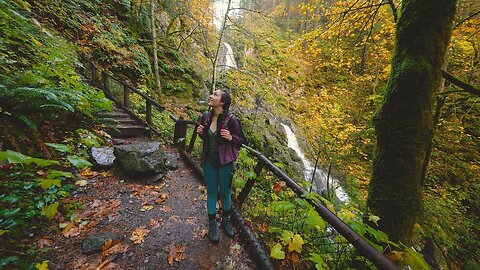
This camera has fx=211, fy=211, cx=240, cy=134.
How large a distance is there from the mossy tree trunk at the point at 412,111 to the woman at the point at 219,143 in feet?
6.41

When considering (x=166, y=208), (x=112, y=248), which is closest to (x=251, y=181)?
(x=166, y=208)

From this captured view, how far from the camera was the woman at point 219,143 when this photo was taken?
2.90 m

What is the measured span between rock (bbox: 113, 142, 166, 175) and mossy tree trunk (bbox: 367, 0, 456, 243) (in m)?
4.23

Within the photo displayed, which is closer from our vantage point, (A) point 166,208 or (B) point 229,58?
(A) point 166,208

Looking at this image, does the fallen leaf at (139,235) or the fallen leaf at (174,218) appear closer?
the fallen leaf at (139,235)

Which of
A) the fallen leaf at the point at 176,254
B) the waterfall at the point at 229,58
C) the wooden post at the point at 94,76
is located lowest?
the fallen leaf at the point at 176,254

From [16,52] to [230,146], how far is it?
5.04 meters

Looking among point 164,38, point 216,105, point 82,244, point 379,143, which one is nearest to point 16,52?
point 82,244

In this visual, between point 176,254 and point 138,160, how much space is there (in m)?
2.38

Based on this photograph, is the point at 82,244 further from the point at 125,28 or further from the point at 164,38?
the point at 164,38

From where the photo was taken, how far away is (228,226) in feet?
10.9

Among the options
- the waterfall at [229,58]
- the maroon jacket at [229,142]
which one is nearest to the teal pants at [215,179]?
the maroon jacket at [229,142]

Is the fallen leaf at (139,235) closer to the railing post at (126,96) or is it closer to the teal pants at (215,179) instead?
the teal pants at (215,179)

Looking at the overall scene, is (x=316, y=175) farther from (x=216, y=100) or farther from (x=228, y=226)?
(x=216, y=100)
